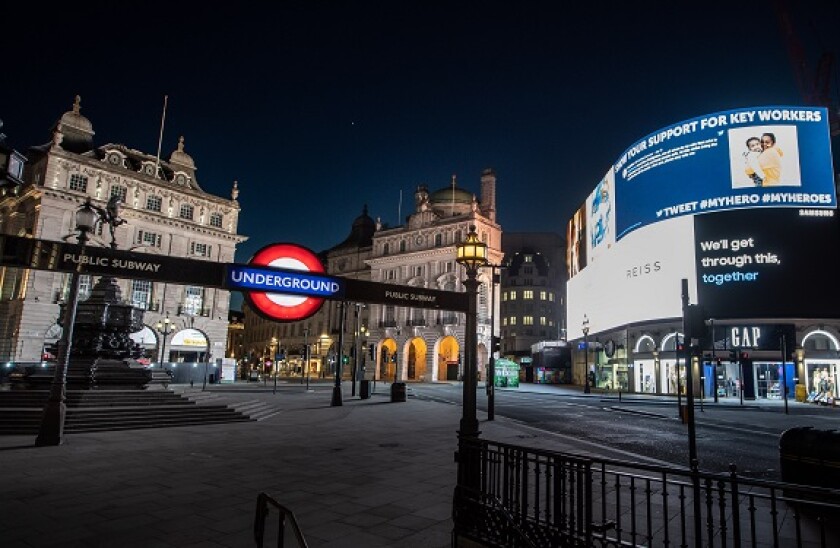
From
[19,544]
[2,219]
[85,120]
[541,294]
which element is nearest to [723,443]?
[19,544]

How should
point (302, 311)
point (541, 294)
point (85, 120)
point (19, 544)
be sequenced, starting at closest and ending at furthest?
point (302, 311)
point (19, 544)
point (85, 120)
point (541, 294)

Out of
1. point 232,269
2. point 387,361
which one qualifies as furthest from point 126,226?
point 232,269

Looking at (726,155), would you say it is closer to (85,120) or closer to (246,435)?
(246,435)

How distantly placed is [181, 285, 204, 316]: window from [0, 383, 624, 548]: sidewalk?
153 ft

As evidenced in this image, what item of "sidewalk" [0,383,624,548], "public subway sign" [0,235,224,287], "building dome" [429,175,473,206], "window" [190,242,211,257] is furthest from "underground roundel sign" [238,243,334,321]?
"building dome" [429,175,473,206]

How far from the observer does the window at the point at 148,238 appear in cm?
5750

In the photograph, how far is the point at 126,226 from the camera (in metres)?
56.5

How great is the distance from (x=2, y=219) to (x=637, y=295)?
6840 centimetres

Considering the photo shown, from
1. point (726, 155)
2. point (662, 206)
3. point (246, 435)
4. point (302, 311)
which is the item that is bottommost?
point (246, 435)

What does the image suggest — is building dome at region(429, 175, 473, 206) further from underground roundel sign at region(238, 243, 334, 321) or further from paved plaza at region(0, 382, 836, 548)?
underground roundel sign at region(238, 243, 334, 321)

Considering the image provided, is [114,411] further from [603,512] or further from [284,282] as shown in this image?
[603,512]

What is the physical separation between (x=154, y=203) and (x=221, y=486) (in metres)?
58.1

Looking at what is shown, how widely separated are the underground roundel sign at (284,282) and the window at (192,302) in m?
59.1

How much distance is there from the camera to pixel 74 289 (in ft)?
42.2
